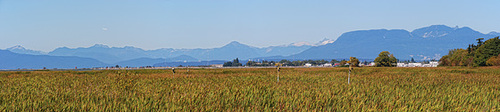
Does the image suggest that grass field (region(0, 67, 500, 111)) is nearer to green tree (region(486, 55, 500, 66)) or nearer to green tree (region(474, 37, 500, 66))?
green tree (region(486, 55, 500, 66))

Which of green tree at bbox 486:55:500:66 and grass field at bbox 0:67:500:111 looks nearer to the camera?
grass field at bbox 0:67:500:111

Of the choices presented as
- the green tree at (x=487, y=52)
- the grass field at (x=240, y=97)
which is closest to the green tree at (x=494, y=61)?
the green tree at (x=487, y=52)

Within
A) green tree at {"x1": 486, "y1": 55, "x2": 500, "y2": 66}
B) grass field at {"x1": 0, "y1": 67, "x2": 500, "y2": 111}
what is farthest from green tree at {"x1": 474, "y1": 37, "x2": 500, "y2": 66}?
grass field at {"x1": 0, "y1": 67, "x2": 500, "y2": 111}

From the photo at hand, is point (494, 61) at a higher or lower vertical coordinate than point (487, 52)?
lower

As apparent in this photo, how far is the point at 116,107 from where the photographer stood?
739 inches

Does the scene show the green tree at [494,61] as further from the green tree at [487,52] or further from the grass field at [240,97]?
the grass field at [240,97]

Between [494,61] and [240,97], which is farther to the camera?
[494,61]

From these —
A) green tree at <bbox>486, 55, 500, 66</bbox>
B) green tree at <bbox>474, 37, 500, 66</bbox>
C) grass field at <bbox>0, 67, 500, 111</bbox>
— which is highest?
green tree at <bbox>474, 37, 500, 66</bbox>

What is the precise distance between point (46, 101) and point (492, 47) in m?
146

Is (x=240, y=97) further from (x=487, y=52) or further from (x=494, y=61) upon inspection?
(x=487, y=52)

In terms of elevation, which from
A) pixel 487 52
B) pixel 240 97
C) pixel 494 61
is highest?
pixel 487 52

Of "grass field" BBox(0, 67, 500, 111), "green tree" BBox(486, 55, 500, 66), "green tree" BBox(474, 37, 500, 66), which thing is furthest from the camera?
"green tree" BBox(474, 37, 500, 66)

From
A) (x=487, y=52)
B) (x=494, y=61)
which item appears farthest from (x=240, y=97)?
(x=487, y=52)

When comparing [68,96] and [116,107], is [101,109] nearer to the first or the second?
[116,107]
